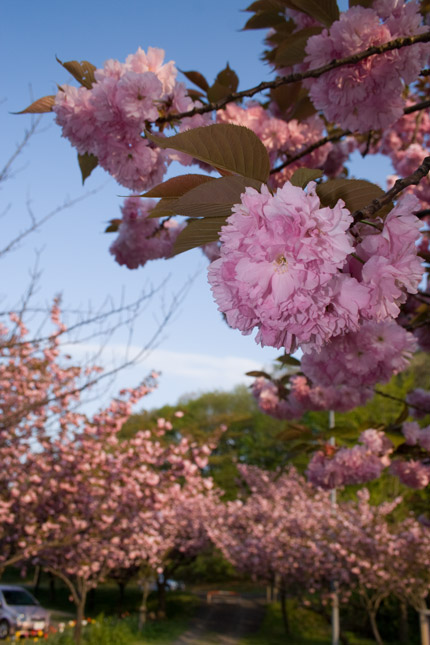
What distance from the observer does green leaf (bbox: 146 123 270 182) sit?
90 cm

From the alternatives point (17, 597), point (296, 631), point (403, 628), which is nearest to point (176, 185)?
point (403, 628)

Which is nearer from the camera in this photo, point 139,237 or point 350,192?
point 350,192

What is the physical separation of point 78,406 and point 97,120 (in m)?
4.73

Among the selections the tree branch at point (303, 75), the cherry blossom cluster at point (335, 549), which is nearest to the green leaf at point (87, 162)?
the tree branch at point (303, 75)

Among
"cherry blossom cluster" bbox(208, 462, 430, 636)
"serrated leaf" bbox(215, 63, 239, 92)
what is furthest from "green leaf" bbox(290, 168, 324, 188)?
"cherry blossom cluster" bbox(208, 462, 430, 636)

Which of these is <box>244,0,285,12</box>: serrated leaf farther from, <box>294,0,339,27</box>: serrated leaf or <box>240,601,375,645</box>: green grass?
<box>240,601,375,645</box>: green grass

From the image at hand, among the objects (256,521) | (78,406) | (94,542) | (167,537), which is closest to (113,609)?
(167,537)

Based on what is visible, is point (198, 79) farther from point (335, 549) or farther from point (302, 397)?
point (335, 549)

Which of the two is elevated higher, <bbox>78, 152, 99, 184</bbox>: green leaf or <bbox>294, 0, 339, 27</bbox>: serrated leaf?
<bbox>294, 0, 339, 27</bbox>: serrated leaf

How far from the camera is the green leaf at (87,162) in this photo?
1.75 m

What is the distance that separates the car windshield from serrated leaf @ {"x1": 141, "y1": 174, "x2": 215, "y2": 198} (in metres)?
16.5

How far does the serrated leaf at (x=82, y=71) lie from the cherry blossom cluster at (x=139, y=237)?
1.01 meters

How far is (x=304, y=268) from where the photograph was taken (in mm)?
737

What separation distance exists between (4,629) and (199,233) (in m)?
A: 16.2
